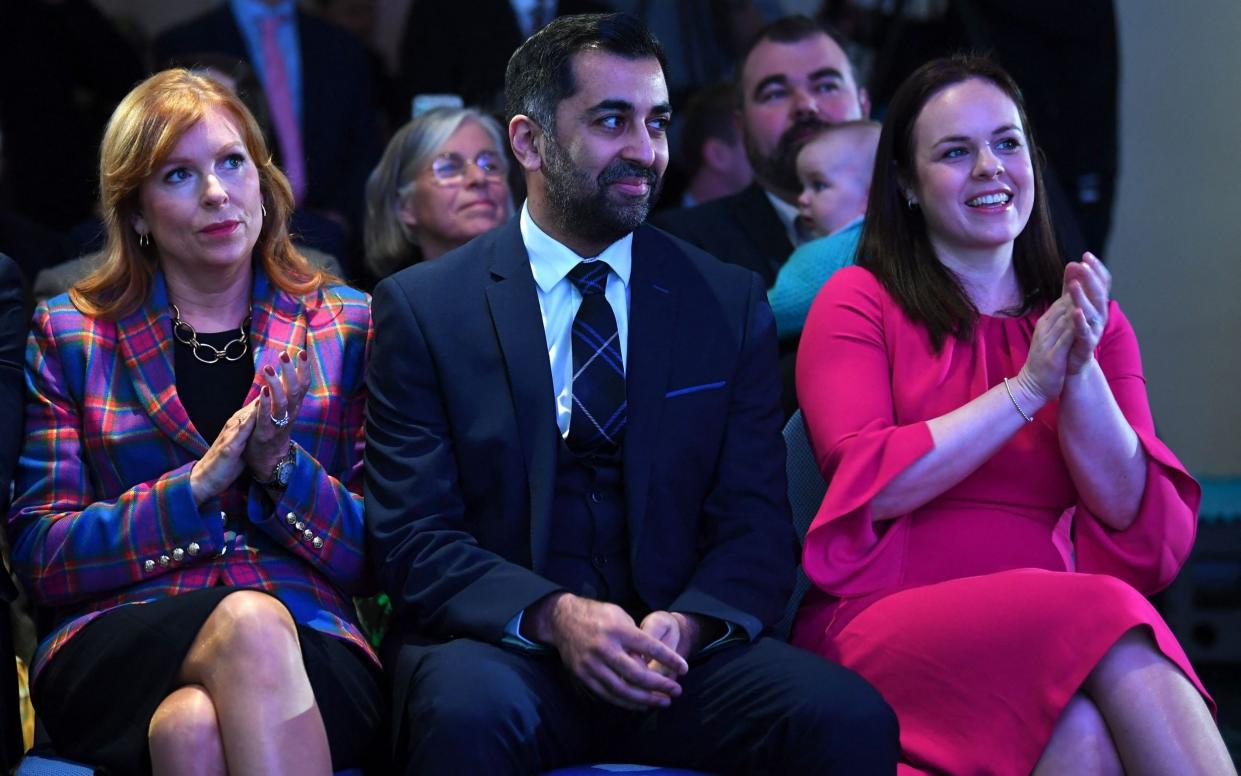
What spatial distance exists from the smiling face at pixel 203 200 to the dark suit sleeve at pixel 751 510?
0.91 m

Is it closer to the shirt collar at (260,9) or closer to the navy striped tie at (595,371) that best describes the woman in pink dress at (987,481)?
the navy striped tie at (595,371)

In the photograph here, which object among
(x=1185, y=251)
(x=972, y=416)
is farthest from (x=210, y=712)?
(x=1185, y=251)

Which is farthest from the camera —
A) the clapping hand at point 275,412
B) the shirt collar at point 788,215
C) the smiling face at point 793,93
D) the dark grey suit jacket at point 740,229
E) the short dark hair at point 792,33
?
the short dark hair at point 792,33

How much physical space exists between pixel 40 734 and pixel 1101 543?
1.88 metres

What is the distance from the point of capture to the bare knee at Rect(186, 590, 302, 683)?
2.38 meters

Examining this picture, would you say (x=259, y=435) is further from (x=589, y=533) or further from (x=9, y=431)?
(x=589, y=533)

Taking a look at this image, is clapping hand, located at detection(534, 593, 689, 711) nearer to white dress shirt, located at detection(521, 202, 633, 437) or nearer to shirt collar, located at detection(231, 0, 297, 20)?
white dress shirt, located at detection(521, 202, 633, 437)

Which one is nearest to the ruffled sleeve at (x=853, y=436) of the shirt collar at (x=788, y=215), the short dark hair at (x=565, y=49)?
the short dark hair at (x=565, y=49)

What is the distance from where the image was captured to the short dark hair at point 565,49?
285 cm

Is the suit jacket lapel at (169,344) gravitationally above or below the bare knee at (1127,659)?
above

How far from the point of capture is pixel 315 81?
5.02 meters

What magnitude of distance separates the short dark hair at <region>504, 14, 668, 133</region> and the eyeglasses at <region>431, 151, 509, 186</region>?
105 cm

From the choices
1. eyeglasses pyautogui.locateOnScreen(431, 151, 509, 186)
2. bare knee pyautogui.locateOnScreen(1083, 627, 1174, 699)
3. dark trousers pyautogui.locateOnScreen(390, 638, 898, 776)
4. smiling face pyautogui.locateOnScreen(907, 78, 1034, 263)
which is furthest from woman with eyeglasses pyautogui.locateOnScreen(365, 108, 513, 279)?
bare knee pyautogui.locateOnScreen(1083, 627, 1174, 699)

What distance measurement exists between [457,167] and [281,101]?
124cm
